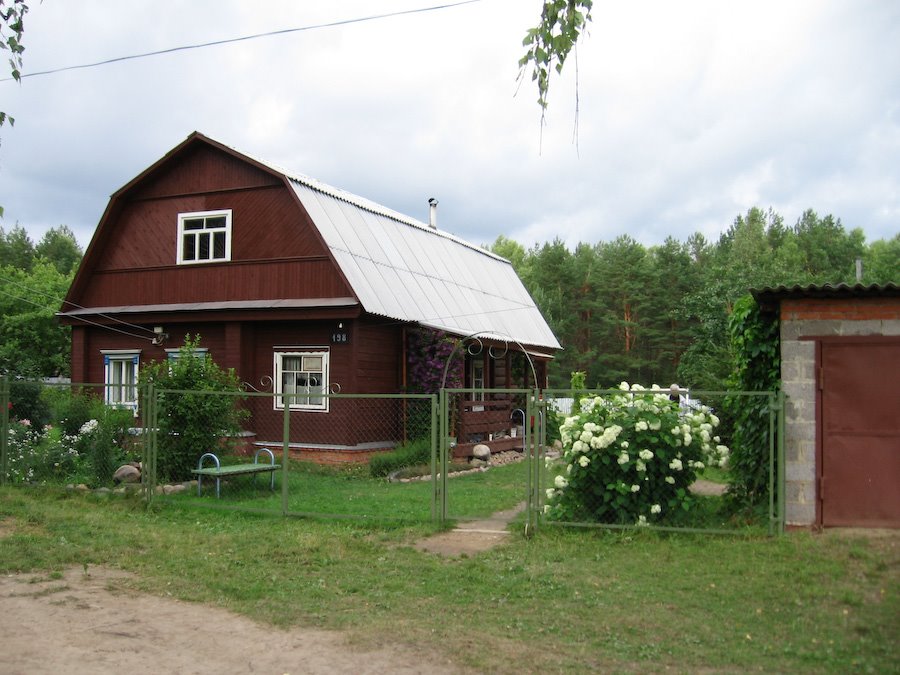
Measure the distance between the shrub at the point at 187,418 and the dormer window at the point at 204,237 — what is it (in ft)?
16.8

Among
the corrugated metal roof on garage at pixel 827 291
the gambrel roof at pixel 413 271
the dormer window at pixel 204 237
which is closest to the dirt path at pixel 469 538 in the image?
the corrugated metal roof on garage at pixel 827 291

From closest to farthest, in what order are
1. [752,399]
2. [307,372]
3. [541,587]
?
[541,587]
[752,399]
[307,372]

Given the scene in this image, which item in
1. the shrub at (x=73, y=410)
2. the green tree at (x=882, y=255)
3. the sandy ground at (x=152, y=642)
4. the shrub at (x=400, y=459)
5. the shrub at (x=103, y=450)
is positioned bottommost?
the sandy ground at (x=152, y=642)

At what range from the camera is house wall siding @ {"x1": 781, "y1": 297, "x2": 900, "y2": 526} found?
28.1 ft

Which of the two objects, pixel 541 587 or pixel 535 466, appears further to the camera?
pixel 535 466

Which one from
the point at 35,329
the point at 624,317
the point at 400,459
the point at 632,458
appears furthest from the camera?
the point at 624,317

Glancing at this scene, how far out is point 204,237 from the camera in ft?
60.0

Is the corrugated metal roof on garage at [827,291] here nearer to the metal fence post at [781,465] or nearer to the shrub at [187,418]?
the metal fence post at [781,465]

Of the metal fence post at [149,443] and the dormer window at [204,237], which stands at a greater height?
the dormer window at [204,237]

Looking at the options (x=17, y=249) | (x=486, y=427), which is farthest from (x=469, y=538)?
(x=17, y=249)

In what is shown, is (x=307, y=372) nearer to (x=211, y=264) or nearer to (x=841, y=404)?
(x=211, y=264)

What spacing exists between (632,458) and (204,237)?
1253 centimetres

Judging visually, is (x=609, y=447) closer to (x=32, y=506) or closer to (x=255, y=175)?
(x=32, y=506)

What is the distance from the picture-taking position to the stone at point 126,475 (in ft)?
39.2
